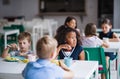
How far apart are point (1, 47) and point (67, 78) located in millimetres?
4394

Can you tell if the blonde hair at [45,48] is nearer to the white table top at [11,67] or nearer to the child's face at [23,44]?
the white table top at [11,67]

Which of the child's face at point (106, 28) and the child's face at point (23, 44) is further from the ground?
the child's face at point (106, 28)

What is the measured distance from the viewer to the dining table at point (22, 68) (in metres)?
2.76

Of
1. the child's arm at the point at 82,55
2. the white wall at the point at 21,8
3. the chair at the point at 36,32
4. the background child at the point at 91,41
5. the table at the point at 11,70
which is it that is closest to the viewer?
the table at the point at 11,70

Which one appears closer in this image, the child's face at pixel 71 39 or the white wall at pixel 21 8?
the child's face at pixel 71 39

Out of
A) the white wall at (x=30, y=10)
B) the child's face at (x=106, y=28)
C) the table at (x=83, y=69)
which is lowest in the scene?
the table at (x=83, y=69)

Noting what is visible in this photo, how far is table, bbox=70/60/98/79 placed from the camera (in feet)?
8.80

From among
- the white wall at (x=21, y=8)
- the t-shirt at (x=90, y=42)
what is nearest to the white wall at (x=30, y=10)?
the white wall at (x=21, y=8)

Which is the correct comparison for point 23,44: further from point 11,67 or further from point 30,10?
point 30,10

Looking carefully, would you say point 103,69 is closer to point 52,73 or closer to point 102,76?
point 102,76

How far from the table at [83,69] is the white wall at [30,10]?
26.7 feet

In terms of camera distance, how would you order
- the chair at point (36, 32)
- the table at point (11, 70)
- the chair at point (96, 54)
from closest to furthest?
the table at point (11, 70) < the chair at point (96, 54) < the chair at point (36, 32)

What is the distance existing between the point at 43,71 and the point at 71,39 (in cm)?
131

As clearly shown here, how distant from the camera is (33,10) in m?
11.7
